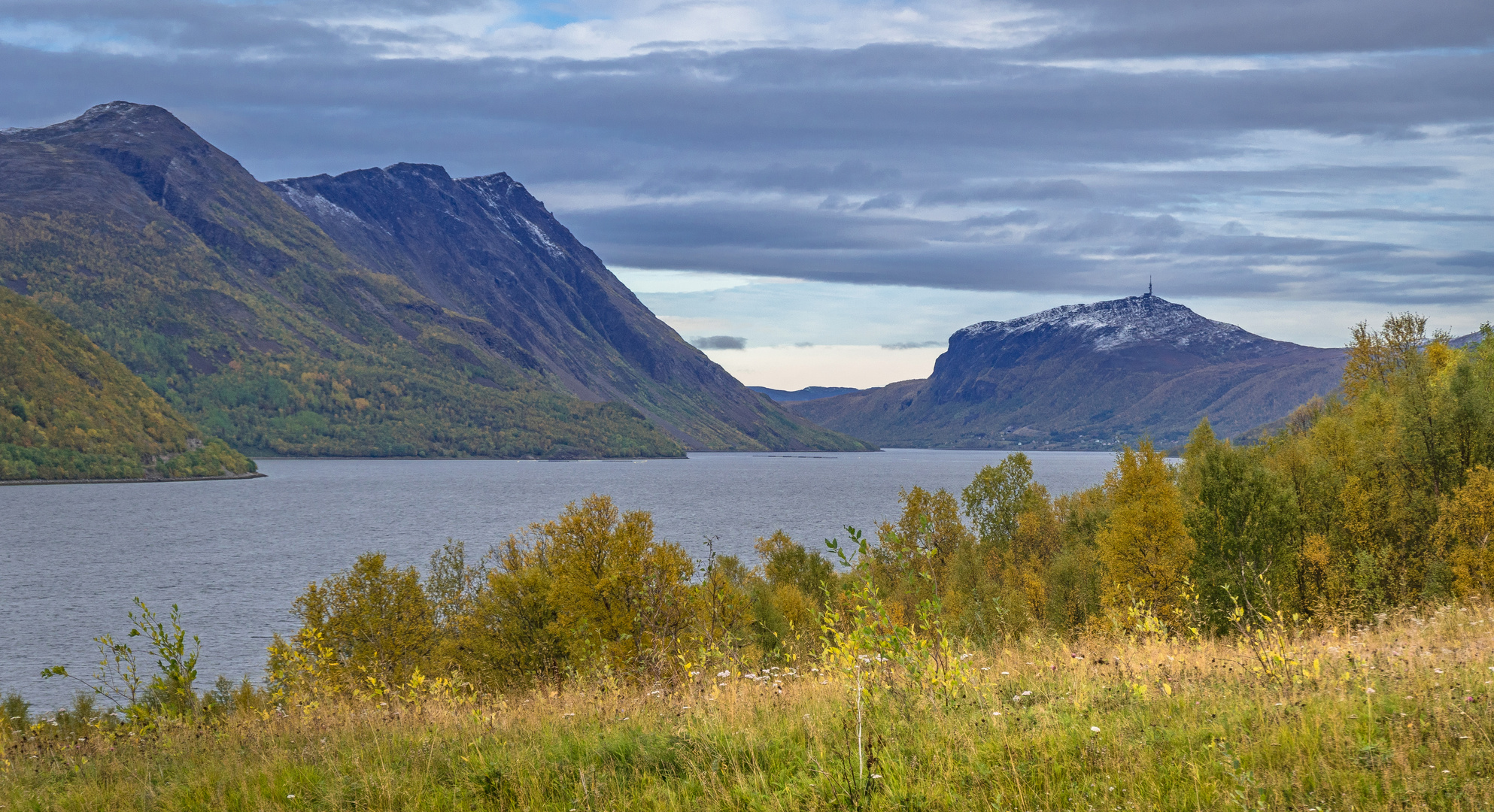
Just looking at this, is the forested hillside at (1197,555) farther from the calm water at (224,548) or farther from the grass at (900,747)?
the grass at (900,747)

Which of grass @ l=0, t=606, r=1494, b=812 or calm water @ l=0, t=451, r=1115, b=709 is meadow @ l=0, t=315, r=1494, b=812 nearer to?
grass @ l=0, t=606, r=1494, b=812

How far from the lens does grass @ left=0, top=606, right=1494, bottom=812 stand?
6.55 metres

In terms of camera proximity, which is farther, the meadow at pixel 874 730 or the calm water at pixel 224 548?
the calm water at pixel 224 548

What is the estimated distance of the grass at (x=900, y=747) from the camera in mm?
6555

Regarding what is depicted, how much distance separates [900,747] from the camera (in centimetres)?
764

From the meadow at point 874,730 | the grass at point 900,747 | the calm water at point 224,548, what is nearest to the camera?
the grass at point 900,747

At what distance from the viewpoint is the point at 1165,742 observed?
7500 mm

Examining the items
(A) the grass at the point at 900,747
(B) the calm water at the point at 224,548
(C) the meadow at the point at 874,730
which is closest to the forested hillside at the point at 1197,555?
(B) the calm water at the point at 224,548

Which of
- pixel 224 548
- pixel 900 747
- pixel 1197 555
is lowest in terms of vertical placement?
pixel 224 548

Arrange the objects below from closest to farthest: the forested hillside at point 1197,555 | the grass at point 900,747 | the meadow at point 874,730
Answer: the grass at point 900,747 → the meadow at point 874,730 → the forested hillside at point 1197,555

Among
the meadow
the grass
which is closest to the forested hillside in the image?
the meadow

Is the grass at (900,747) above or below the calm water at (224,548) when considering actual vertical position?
above

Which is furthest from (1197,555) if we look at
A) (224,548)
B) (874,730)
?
(224,548)

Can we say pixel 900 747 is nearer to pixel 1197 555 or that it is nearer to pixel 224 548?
pixel 1197 555
